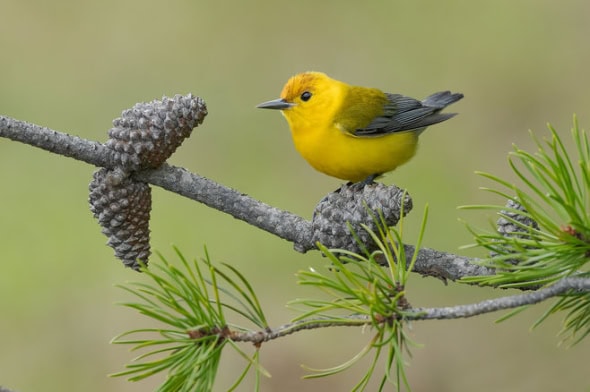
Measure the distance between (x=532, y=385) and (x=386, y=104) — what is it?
50.2 inches

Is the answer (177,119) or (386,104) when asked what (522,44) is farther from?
(177,119)

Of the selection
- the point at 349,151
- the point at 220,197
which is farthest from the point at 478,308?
the point at 349,151

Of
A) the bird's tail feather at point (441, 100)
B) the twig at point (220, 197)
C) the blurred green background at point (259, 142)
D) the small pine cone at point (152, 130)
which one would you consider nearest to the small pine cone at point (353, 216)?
the twig at point (220, 197)

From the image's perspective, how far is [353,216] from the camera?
1700 mm

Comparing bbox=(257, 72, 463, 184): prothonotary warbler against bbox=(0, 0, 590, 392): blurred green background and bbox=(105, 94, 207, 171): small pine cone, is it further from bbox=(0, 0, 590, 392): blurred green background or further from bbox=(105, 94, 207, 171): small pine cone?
bbox=(105, 94, 207, 171): small pine cone

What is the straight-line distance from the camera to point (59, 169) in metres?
4.34

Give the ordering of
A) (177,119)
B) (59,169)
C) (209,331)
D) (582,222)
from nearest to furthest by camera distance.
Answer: (582,222), (209,331), (177,119), (59,169)

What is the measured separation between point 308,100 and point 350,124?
19 centimetres

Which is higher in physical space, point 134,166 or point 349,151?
point 349,151

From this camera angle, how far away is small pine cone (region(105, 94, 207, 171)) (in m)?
1.72

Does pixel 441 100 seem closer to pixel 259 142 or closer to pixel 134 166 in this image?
pixel 259 142

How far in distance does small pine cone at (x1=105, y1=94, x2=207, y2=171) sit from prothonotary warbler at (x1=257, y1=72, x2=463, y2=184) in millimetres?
990

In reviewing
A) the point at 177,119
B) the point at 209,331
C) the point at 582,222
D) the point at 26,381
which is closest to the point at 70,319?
the point at 26,381

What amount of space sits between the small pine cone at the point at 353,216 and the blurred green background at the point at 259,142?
6.22ft
